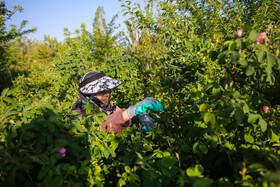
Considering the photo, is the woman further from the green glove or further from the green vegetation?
the green vegetation

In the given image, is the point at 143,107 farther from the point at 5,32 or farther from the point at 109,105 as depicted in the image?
the point at 5,32

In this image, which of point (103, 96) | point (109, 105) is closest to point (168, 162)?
point (103, 96)

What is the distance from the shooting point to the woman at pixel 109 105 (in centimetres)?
172

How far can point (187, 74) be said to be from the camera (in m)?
1.56

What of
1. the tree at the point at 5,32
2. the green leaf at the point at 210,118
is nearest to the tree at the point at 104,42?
the tree at the point at 5,32

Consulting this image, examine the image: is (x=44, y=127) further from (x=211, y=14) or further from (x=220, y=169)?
(x=211, y=14)

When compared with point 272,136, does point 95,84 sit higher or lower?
higher

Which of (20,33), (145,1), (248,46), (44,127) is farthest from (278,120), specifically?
(20,33)

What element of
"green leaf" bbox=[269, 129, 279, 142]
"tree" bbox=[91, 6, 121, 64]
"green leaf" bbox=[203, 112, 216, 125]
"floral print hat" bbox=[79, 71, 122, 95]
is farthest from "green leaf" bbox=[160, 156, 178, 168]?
"tree" bbox=[91, 6, 121, 64]

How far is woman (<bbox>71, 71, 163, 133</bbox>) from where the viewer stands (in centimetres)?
172

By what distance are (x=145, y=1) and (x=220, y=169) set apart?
3143mm

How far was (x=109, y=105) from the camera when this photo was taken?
2363mm

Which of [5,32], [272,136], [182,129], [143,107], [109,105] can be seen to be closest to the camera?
[272,136]

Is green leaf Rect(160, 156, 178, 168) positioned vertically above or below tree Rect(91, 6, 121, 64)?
below
